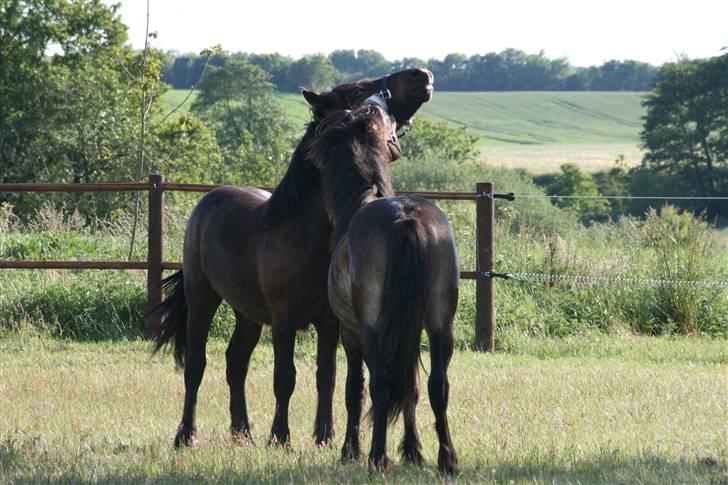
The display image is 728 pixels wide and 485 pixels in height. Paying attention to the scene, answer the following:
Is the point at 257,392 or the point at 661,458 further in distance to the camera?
the point at 257,392

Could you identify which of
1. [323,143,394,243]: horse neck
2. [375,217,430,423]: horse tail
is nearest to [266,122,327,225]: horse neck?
[323,143,394,243]: horse neck

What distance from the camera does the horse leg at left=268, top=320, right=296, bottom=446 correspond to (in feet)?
19.8

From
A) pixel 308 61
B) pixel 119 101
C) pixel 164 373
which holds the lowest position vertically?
pixel 164 373

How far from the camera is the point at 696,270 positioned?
38.0 ft

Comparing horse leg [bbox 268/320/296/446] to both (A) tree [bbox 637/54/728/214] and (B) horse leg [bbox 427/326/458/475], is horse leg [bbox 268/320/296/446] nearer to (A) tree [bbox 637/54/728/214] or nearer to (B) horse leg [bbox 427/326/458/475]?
(B) horse leg [bbox 427/326/458/475]

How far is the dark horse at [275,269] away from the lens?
Answer: 601 cm

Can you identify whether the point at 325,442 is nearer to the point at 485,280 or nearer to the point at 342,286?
the point at 342,286

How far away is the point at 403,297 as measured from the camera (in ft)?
16.0

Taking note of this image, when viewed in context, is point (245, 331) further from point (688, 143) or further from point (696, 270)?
point (688, 143)

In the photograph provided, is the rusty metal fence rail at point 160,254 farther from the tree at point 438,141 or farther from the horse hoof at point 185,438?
the tree at point 438,141

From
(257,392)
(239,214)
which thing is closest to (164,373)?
(257,392)

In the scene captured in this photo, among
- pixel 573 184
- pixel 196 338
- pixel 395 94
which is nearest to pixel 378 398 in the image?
pixel 395 94

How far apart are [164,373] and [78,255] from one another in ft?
14.7

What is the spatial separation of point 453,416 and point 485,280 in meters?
3.85
